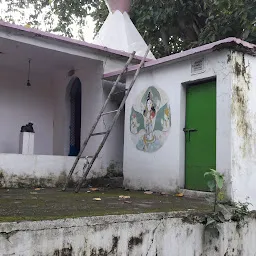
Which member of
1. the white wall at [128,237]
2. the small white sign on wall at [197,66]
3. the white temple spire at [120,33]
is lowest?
the white wall at [128,237]

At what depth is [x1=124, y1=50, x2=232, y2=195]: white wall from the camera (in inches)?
214

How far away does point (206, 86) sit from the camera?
598 cm

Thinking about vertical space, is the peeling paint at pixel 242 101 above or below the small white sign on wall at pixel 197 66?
below

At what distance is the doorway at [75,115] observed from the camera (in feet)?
30.2

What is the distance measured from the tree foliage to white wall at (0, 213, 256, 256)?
235 inches

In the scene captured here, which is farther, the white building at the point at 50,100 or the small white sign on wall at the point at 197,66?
the white building at the point at 50,100

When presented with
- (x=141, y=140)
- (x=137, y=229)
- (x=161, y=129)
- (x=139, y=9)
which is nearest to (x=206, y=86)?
(x=161, y=129)

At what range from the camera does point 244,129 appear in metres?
5.50

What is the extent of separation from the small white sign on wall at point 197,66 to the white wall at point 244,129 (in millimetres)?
576

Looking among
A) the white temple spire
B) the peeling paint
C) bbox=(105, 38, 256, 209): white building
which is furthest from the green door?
the white temple spire

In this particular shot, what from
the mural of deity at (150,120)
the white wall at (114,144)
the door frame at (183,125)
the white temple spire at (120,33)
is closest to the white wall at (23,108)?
the white temple spire at (120,33)

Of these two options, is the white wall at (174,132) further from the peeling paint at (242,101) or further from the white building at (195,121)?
the peeling paint at (242,101)

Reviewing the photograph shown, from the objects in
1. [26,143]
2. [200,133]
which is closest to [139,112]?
[200,133]

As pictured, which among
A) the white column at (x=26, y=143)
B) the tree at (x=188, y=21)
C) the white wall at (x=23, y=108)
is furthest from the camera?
the white wall at (x=23, y=108)
